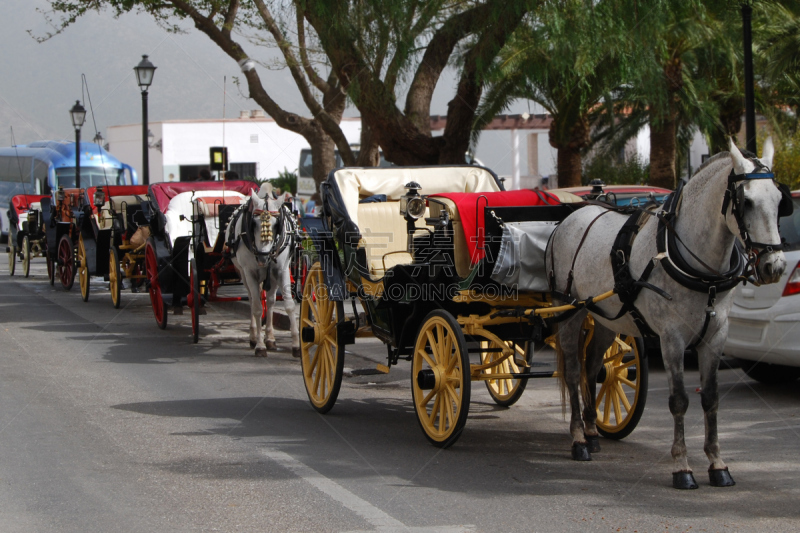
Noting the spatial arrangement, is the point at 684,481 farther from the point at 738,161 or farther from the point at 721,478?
the point at 738,161

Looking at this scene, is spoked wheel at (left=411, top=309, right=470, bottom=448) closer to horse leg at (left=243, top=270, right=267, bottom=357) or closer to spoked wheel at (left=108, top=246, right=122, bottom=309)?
horse leg at (left=243, top=270, right=267, bottom=357)

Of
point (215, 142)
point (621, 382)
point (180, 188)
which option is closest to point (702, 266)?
point (621, 382)

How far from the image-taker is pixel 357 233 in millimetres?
7215

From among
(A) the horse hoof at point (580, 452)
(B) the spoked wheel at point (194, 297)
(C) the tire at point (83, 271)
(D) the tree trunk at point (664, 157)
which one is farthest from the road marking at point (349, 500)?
(D) the tree trunk at point (664, 157)

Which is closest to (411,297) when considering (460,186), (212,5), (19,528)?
(460,186)

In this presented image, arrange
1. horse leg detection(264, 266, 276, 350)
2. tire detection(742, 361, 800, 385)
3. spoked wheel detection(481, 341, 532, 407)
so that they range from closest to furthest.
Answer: spoked wheel detection(481, 341, 532, 407), tire detection(742, 361, 800, 385), horse leg detection(264, 266, 276, 350)

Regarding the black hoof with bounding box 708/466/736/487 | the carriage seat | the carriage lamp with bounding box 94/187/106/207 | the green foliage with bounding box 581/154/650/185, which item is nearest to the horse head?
the black hoof with bounding box 708/466/736/487

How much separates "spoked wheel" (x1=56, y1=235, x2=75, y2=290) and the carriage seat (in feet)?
34.2

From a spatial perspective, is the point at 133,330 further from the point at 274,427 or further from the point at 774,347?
the point at 774,347

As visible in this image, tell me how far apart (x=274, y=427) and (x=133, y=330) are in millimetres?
6210

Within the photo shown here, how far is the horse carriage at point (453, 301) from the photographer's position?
20.4 ft

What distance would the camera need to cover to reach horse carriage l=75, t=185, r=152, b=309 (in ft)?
46.9

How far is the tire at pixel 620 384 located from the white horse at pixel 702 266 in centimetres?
68

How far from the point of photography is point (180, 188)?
13820mm
